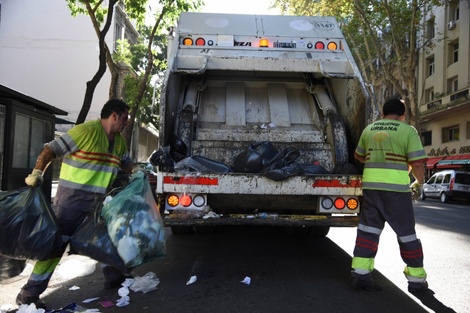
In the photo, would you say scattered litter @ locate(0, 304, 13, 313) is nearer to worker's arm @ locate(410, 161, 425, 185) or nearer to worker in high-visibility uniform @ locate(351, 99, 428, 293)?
worker in high-visibility uniform @ locate(351, 99, 428, 293)

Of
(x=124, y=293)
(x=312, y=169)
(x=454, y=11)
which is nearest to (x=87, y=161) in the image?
(x=124, y=293)

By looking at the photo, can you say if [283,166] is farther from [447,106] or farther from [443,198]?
[447,106]

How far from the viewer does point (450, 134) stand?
27422 mm

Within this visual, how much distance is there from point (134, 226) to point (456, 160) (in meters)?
25.0

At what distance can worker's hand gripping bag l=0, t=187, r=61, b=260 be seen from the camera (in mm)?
3256

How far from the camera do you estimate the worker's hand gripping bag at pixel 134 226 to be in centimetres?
334

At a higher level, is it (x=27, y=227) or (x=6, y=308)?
(x=27, y=227)

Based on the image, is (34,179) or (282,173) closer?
(34,179)

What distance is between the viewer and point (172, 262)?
16.7 ft

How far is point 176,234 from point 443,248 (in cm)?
378

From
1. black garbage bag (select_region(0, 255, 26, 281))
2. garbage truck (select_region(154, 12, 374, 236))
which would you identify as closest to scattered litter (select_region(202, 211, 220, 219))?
garbage truck (select_region(154, 12, 374, 236))

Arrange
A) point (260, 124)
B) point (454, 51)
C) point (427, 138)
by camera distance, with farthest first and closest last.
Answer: point (427, 138) < point (454, 51) < point (260, 124)

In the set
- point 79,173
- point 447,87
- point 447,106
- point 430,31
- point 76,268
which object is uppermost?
point 430,31

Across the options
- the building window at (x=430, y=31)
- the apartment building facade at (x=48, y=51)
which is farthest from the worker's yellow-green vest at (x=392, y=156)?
the apartment building facade at (x=48, y=51)
